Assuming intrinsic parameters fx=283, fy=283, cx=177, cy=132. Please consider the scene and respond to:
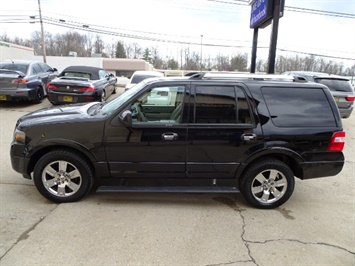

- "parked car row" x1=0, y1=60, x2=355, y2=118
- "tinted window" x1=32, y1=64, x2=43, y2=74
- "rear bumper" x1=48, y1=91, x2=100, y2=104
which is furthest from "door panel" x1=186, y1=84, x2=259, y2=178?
"tinted window" x1=32, y1=64, x2=43, y2=74

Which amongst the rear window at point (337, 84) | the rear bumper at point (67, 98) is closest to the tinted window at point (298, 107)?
the rear window at point (337, 84)

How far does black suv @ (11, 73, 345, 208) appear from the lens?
12.2 feet

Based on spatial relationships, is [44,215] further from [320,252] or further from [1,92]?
[1,92]

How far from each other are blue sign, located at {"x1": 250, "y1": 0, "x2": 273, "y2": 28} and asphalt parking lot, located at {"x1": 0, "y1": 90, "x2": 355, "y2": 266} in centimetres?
488

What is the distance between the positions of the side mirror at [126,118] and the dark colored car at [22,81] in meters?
7.45

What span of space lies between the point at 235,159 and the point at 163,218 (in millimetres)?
1237

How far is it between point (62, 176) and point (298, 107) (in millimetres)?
3359

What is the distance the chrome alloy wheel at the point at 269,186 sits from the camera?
396 cm

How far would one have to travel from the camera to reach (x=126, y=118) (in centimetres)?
361

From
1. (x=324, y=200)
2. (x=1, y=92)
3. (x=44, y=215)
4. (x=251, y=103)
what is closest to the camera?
(x=44, y=215)

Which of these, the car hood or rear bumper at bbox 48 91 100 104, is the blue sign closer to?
the car hood

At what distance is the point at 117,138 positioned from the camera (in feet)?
12.2

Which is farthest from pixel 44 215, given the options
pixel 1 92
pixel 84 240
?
pixel 1 92

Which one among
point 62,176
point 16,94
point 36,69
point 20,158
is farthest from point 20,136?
point 36,69
